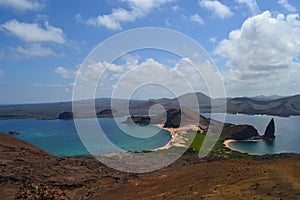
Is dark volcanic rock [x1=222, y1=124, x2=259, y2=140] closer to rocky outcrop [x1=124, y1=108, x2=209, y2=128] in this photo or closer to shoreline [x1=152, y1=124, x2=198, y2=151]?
shoreline [x1=152, y1=124, x2=198, y2=151]

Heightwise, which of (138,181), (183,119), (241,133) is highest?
(183,119)

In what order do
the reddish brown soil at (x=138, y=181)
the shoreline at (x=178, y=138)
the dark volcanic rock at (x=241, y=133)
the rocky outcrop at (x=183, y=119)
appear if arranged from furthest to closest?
the rocky outcrop at (x=183, y=119)
the dark volcanic rock at (x=241, y=133)
the shoreline at (x=178, y=138)
the reddish brown soil at (x=138, y=181)

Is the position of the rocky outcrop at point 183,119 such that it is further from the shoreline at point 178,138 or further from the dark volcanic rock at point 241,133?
the dark volcanic rock at point 241,133

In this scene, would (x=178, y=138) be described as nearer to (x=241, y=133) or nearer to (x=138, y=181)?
(x=241, y=133)

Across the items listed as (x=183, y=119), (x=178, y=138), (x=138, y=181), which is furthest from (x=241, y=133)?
(x=138, y=181)

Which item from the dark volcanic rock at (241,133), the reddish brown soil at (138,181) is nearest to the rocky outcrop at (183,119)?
the dark volcanic rock at (241,133)

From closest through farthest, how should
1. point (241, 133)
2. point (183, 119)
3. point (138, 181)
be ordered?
point (138, 181)
point (241, 133)
point (183, 119)

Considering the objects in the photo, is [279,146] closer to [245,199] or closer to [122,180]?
[122,180]

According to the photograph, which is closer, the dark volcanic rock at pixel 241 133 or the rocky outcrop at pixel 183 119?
the dark volcanic rock at pixel 241 133
